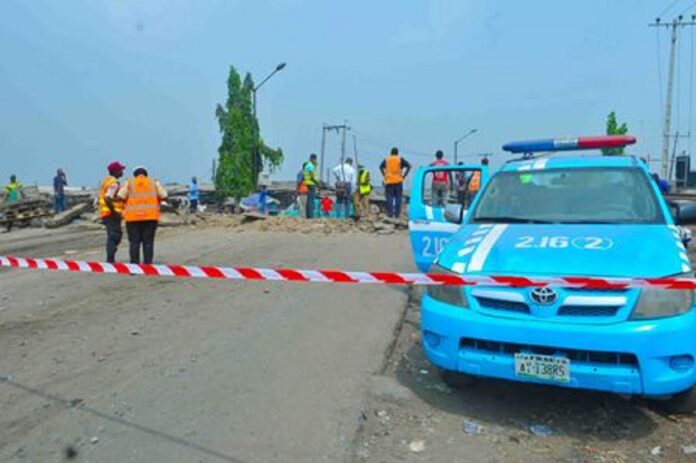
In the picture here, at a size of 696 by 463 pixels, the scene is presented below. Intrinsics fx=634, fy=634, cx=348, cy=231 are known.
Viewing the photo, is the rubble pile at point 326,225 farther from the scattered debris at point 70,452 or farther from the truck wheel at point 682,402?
the scattered debris at point 70,452

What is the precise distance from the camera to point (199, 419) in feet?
14.1

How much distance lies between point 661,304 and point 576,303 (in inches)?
20.5

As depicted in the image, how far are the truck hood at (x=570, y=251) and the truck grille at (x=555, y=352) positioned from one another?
0.50m

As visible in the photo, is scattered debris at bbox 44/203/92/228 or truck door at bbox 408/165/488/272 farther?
scattered debris at bbox 44/203/92/228

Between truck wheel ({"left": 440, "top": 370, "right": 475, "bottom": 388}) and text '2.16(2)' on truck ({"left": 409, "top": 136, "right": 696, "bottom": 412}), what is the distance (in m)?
0.01

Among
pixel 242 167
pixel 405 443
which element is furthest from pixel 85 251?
Answer: pixel 242 167

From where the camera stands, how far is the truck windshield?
5336mm

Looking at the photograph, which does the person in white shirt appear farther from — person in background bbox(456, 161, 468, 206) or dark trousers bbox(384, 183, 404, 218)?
person in background bbox(456, 161, 468, 206)

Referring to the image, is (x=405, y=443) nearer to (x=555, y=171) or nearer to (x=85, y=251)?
(x=555, y=171)

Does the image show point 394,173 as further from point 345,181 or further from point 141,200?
point 141,200

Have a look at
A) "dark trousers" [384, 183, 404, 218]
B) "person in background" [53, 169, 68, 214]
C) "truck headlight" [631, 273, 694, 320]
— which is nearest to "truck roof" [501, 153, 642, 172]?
"truck headlight" [631, 273, 694, 320]

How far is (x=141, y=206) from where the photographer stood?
982 centimetres

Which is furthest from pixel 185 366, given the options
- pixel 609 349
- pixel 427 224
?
pixel 427 224

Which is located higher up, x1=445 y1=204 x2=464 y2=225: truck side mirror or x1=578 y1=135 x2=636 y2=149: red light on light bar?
x1=578 y1=135 x2=636 y2=149: red light on light bar
